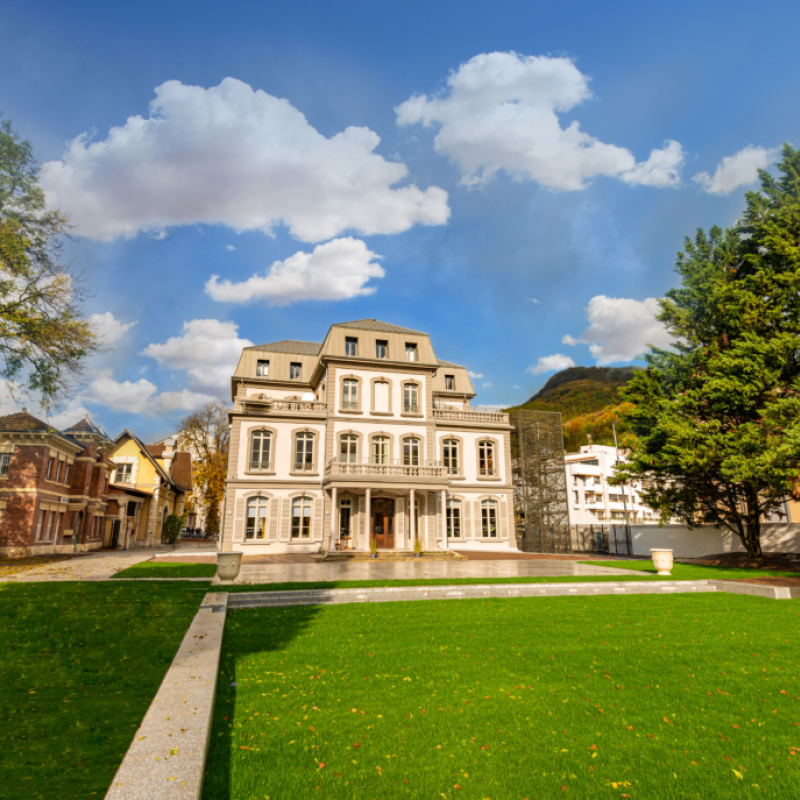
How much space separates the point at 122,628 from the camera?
8.66 meters

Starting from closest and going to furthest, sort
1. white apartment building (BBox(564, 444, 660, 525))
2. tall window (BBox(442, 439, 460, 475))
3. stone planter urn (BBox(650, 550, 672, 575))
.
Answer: stone planter urn (BBox(650, 550, 672, 575)) < tall window (BBox(442, 439, 460, 475)) < white apartment building (BBox(564, 444, 660, 525))

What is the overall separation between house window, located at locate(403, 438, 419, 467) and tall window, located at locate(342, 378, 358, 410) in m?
3.68

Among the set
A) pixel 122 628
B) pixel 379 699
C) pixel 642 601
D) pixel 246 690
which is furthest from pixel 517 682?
pixel 642 601

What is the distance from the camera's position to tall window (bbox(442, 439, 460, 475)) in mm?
32281

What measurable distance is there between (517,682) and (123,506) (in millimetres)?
38135

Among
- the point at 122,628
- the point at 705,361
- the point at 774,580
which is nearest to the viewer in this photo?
the point at 122,628

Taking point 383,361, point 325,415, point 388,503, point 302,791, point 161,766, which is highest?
point 383,361

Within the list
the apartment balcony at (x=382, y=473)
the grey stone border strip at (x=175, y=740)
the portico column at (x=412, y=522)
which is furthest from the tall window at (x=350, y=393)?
the grey stone border strip at (x=175, y=740)

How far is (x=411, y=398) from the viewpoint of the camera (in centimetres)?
3180

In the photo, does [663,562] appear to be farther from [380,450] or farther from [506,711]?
[380,450]

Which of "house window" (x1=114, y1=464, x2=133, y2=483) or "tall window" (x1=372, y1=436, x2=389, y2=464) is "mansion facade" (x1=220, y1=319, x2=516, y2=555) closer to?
"tall window" (x1=372, y1=436, x2=389, y2=464)

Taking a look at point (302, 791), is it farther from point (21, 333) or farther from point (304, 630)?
point (21, 333)

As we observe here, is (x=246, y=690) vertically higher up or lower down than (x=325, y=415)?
lower down

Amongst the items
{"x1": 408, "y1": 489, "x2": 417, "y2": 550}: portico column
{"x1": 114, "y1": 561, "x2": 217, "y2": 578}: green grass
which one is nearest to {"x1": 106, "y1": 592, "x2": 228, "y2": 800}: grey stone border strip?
{"x1": 114, "y1": 561, "x2": 217, "y2": 578}: green grass
